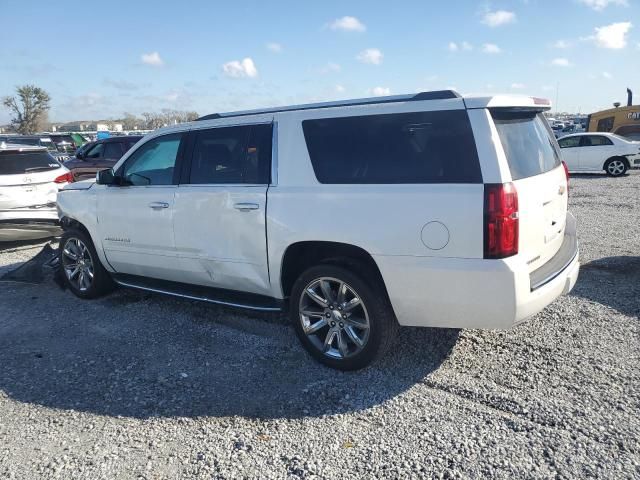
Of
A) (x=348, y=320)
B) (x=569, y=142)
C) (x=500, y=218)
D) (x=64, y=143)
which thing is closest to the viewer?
(x=500, y=218)

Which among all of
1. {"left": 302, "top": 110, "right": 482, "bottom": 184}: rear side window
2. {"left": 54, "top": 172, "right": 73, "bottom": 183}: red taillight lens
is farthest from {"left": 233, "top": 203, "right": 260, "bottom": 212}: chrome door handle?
{"left": 54, "top": 172, "right": 73, "bottom": 183}: red taillight lens

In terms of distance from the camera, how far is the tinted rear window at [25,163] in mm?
8008

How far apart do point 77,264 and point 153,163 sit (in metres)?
1.70

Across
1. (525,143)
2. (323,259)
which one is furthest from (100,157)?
(525,143)

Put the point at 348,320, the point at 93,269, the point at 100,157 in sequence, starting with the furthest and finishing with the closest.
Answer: the point at 100,157 < the point at 93,269 < the point at 348,320

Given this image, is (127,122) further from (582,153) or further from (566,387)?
(566,387)

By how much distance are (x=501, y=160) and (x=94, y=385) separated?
3275 millimetres

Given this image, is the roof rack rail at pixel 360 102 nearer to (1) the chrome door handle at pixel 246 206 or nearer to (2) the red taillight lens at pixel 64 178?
(1) the chrome door handle at pixel 246 206

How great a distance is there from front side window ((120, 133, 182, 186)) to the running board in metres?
0.99

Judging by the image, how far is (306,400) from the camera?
135 inches

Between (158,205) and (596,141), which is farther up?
(596,141)

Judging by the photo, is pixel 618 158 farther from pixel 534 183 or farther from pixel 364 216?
pixel 364 216

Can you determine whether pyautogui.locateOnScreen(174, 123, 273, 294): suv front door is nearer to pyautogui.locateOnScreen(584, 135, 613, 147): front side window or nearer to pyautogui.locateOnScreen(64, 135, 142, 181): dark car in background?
pyautogui.locateOnScreen(64, 135, 142, 181): dark car in background

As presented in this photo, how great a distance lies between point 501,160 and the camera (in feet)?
10.1
